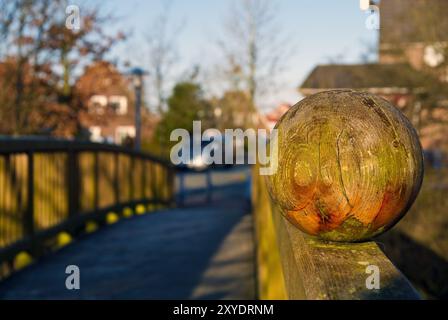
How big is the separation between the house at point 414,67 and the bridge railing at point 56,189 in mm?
5222

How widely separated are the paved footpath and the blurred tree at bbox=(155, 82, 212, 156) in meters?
16.5

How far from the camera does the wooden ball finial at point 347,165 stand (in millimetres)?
2195

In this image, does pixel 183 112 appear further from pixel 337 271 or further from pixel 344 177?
pixel 337 271

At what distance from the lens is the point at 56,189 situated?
845 centimetres

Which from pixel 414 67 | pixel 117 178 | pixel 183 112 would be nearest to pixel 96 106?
pixel 117 178

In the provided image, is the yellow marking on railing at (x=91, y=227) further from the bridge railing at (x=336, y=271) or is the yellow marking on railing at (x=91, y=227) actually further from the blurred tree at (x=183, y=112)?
the blurred tree at (x=183, y=112)

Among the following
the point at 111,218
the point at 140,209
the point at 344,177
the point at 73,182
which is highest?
the point at 344,177

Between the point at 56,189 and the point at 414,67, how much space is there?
443 inches

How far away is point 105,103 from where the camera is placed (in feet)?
63.1

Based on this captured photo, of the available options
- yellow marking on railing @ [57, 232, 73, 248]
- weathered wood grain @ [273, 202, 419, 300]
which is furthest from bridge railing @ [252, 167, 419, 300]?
yellow marking on railing @ [57, 232, 73, 248]

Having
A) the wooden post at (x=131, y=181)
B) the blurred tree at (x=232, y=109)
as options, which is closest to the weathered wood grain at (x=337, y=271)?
the wooden post at (x=131, y=181)

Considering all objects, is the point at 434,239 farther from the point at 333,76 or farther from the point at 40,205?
the point at 333,76
